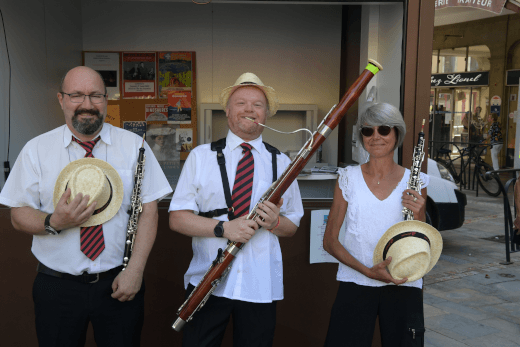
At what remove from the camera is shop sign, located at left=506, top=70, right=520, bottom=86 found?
1576 cm

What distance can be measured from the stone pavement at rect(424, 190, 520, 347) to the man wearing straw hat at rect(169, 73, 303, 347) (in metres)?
2.33

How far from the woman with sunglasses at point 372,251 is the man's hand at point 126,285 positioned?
0.98 m

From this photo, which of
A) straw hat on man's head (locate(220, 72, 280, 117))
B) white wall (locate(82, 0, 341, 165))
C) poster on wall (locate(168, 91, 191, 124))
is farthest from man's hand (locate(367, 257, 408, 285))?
poster on wall (locate(168, 91, 191, 124))

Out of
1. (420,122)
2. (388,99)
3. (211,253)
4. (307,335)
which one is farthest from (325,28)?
(211,253)

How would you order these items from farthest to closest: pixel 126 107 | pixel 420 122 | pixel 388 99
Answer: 1. pixel 126 107
2. pixel 388 99
3. pixel 420 122

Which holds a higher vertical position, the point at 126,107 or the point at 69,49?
the point at 69,49

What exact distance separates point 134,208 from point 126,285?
0.36m

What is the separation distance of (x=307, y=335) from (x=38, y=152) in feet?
7.24

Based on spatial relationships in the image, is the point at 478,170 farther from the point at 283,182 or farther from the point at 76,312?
the point at 76,312

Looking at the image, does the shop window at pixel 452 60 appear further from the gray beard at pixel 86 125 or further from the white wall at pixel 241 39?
the gray beard at pixel 86 125

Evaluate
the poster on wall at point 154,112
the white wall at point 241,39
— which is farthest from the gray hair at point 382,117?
the poster on wall at point 154,112

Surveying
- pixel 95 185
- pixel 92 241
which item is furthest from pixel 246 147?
pixel 92 241

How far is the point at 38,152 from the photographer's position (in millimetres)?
2389

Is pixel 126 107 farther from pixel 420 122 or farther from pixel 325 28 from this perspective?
pixel 420 122
